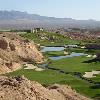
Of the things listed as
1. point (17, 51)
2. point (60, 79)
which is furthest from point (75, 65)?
point (60, 79)

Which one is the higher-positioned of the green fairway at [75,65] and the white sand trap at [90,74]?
the white sand trap at [90,74]

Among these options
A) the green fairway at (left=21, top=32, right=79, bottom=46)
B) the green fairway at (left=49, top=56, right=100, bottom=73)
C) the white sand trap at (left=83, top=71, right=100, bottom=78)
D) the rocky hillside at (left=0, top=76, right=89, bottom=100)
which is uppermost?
the rocky hillside at (left=0, top=76, right=89, bottom=100)

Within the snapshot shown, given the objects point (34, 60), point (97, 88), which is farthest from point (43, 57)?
point (97, 88)

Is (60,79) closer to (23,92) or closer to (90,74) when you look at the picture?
(90,74)

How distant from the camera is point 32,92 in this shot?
3459cm

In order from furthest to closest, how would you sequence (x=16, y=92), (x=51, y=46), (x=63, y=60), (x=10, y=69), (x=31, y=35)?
(x=31, y=35)
(x=51, y=46)
(x=63, y=60)
(x=10, y=69)
(x=16, y=92)

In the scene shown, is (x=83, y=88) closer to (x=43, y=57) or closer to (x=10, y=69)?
(x=10, y=69)

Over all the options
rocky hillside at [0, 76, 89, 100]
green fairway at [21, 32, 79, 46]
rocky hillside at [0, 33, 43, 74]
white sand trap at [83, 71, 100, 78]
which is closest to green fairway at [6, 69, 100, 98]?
white sand trap at [83, 71, 100, 78]

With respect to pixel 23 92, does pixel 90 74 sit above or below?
below

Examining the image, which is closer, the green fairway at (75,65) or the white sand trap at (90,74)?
the white sand trap at (90,74)

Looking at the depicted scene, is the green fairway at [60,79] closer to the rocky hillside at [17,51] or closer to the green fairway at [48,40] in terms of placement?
the rocky hillside at [17,51]

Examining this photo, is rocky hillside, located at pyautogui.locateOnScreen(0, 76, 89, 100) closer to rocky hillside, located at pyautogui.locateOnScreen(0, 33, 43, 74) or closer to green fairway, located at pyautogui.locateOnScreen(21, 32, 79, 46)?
rocky hillside, located at pyautogui.locateOnScreen(0, 33, 43, 74)

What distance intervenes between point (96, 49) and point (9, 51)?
3742cm

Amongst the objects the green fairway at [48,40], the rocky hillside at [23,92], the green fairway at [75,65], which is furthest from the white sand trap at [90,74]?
the green fairway at [48,40]
